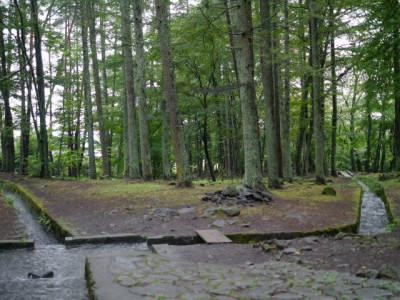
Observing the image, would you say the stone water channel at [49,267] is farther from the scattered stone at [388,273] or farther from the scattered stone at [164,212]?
the scattered stone at [388,273]

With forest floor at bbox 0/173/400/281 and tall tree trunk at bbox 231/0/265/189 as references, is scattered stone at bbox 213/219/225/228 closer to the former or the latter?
forest floor at bbox 0/173/400/281

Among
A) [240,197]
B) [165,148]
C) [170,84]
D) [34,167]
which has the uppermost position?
[170,84]

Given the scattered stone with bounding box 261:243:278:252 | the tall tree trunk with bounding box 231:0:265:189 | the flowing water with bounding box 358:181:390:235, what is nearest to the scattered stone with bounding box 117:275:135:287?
the scattered stone with bounding box 261:243:278:252

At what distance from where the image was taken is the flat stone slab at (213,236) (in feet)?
22.1

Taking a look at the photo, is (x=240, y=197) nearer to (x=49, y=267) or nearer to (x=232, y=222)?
(x=232, y=222)

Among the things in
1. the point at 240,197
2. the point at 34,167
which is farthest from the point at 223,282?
the point at 34,167

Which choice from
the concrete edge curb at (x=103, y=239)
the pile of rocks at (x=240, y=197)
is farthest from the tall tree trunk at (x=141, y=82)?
the concrete edge curb at (x=103, y=239)

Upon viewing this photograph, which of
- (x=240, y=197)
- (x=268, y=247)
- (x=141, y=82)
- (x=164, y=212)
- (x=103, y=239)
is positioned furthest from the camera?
(x=141, y=82)

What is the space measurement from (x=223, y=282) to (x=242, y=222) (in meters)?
4.15

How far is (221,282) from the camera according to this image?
13.9 feet

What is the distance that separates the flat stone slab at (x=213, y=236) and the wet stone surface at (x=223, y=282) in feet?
5.12

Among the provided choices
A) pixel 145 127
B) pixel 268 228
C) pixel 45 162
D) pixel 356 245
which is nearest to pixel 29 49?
pixel 45 162

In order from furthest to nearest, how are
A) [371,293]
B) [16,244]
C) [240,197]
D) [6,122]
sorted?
[6,122]
[240,197]
[16,244]
[371,293]

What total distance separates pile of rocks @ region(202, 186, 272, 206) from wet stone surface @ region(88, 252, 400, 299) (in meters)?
4.92
